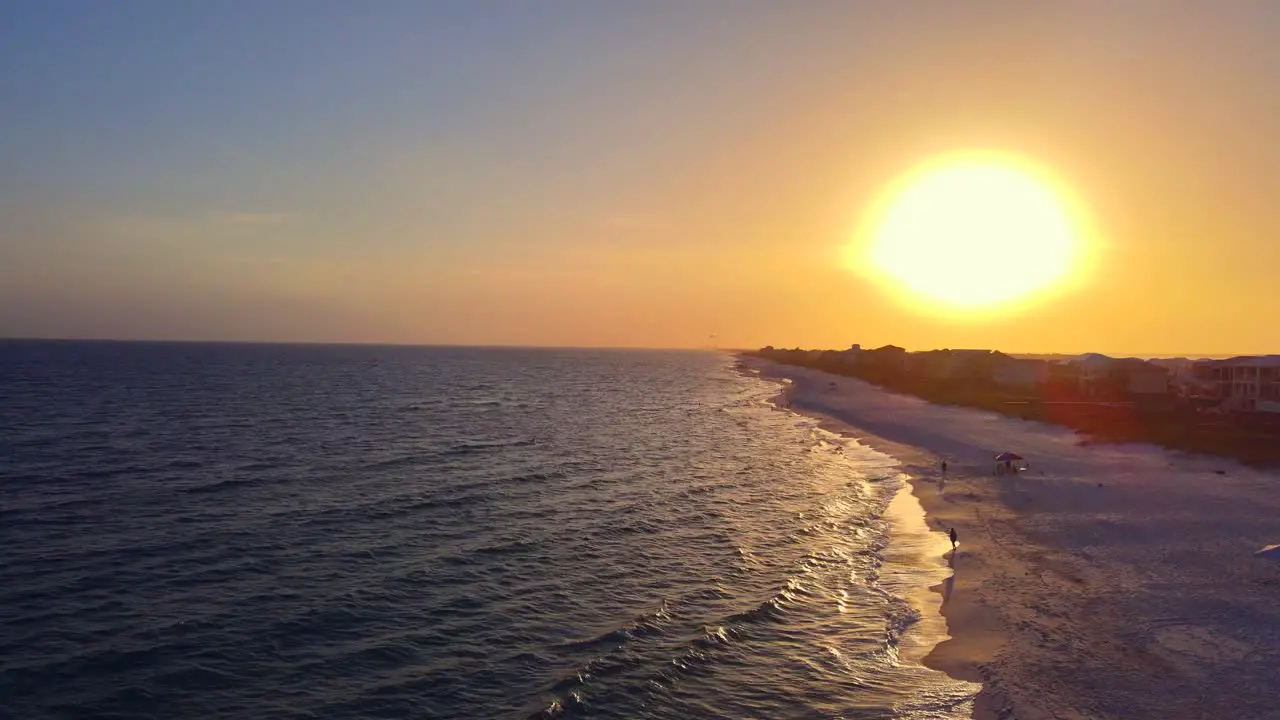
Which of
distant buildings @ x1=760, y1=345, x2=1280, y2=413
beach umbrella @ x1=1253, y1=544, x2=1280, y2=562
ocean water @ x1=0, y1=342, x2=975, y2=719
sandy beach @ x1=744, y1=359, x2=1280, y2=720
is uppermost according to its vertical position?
distant buildings @ x1=760, y1=345, x2=1280, y2=413

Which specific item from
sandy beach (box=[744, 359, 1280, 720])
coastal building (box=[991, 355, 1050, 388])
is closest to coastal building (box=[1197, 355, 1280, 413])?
sandy beach (box=[744, 359, 1280, 720])

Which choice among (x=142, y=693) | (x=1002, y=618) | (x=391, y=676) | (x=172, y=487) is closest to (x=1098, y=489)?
(x=1002, y=618)

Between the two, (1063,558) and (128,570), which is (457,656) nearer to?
(128,570)

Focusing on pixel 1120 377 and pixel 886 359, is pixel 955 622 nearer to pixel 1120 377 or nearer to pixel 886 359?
pixel 1120 377

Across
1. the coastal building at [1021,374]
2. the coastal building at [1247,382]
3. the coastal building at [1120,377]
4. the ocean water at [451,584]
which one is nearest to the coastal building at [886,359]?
the coastal building at [1021,374]

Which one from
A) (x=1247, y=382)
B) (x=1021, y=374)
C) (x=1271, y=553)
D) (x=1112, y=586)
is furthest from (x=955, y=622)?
(x=1021, y=374)

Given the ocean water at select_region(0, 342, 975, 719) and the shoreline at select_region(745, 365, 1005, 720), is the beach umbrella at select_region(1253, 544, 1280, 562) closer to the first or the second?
the shoreline at select_region(745, 365, 1005, 720)
